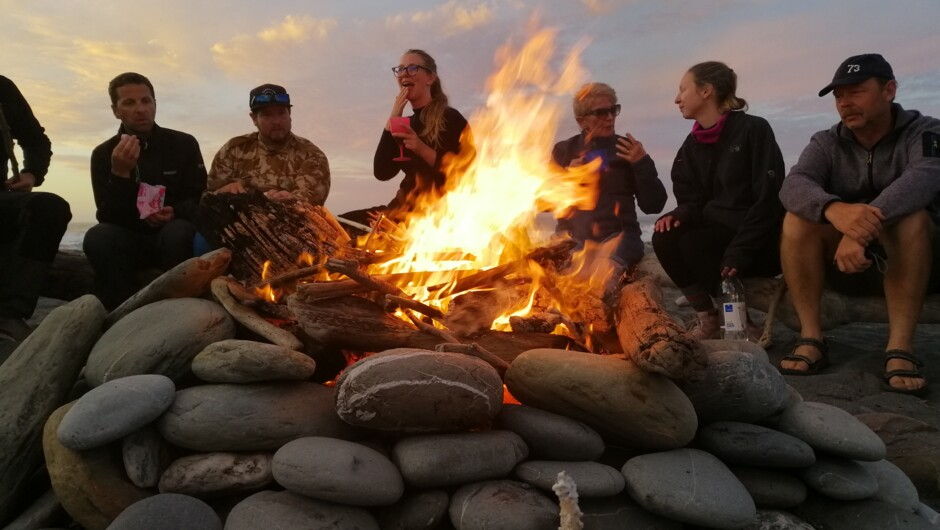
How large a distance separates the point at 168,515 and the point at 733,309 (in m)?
5.37

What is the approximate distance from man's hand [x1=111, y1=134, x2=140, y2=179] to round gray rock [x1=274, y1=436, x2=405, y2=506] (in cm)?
415

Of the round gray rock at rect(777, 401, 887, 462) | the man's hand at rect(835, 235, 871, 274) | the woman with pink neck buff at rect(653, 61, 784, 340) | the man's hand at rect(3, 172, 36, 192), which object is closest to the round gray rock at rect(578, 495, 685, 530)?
the round gray rock at rect(777, 401, 887, 462)

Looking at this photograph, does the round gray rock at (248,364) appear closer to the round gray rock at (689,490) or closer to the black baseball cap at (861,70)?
the round gray rock at (689,490)

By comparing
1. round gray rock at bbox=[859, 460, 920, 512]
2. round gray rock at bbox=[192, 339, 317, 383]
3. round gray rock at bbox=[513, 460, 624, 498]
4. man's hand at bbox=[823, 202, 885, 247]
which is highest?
man's hand at bbox=[823, 202, 885, 247]

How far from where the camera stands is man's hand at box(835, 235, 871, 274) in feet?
16.9

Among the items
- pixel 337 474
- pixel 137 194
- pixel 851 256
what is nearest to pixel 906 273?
pixel 851 256

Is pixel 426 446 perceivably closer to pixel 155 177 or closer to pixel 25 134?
pixel 155 177

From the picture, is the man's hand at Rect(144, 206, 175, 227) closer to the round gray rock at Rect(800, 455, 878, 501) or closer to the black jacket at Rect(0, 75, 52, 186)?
the black jacket at Rect(0, 75, 52, 186)

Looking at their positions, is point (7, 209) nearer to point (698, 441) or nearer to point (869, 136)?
point (698, 441)

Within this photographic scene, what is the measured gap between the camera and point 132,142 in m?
5.83

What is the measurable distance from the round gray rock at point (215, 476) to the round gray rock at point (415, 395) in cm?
49

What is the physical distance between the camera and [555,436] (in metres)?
3.23

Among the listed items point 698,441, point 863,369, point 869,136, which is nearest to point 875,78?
point 869,136

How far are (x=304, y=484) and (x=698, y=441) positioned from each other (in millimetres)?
2227
